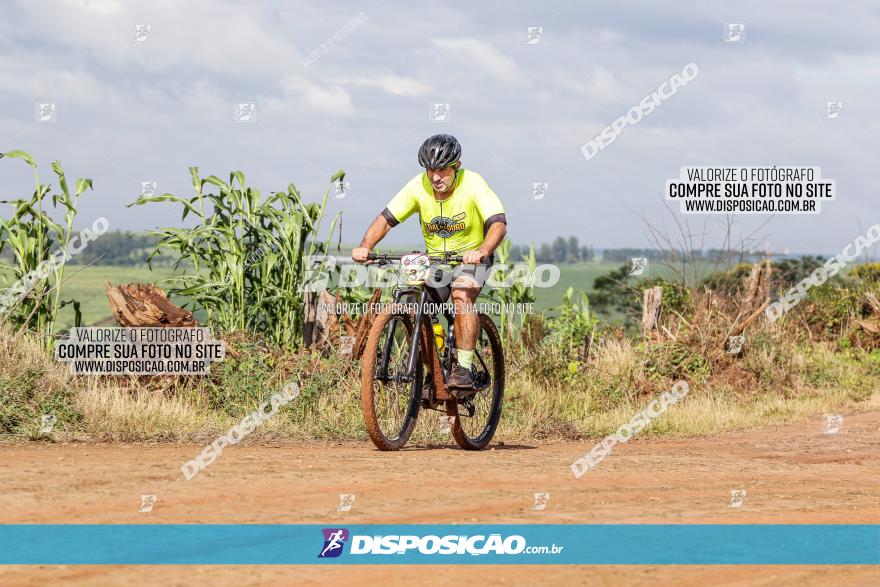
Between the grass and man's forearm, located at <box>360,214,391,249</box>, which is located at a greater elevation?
man's forearm, located at <box>360,214,391,249</box>

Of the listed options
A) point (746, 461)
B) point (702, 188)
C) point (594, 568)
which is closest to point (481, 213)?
point (746, 461)

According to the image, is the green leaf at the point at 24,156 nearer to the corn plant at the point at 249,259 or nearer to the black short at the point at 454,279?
the corn plant at the point at 249,259

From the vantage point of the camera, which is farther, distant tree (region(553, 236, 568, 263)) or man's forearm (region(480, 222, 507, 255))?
distant tree (region(553, 236, 568, 263))

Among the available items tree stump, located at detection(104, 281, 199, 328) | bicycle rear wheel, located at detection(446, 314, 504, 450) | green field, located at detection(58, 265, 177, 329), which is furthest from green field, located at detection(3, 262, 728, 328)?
bicycle rear wheel, located at detection(446, 314, 504, 450)

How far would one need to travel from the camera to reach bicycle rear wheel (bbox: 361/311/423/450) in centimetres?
877

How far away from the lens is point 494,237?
29.5 feet

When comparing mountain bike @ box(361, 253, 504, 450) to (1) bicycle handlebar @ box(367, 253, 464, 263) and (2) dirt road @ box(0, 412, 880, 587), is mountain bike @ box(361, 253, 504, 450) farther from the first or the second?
(2) dirt road @ box(0, 412, 880, 587)

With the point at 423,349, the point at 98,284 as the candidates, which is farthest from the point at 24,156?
the point at 98,284

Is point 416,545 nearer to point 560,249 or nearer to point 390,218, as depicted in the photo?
point 390,218

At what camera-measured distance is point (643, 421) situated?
1283 centimetres

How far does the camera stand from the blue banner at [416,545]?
551 cm

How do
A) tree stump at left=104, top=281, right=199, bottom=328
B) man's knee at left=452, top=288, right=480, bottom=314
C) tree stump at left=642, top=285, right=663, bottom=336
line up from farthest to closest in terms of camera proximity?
tree stump at left=642, top=285, right=663, bottom=336 < tree stump at left=104, top=281, right=199, bottom=328 < man's knee at left=452, top=288, right=480, bottom=314

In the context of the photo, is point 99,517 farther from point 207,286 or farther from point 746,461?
point 207,286

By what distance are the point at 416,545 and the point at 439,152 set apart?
406cm
